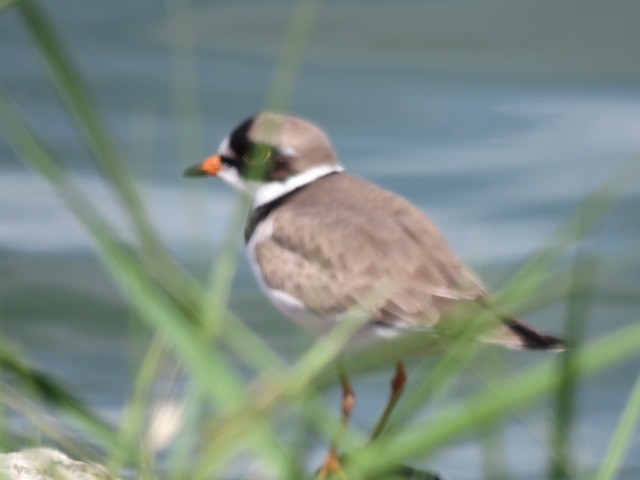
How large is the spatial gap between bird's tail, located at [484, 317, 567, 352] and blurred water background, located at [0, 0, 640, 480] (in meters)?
2.36

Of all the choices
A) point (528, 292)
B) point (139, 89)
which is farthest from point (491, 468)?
point (139, 89)

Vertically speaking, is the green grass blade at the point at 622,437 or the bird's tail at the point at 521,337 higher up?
the green grass blade at the point at 622,437

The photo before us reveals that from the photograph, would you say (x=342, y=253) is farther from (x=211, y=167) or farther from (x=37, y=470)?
(x=37, y=470)

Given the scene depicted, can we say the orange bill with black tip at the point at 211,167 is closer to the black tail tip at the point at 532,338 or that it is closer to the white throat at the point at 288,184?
the white throat at the point at 288,184

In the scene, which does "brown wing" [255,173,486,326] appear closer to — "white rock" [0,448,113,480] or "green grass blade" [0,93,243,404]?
"white rock" [0,448,113,480]

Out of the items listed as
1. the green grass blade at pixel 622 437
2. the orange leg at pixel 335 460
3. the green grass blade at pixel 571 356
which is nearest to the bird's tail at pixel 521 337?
the orange leg at pixel 335 460

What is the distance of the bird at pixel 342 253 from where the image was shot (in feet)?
15.6

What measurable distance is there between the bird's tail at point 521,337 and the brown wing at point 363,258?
0.54ft

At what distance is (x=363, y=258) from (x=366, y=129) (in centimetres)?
481

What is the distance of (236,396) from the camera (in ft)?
8.57

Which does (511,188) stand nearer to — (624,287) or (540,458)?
(624,287)

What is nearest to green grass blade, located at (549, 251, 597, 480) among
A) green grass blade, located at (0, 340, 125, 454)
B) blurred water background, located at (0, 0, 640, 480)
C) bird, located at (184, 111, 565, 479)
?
green grass blade, located at (0, 340, 125, 454)

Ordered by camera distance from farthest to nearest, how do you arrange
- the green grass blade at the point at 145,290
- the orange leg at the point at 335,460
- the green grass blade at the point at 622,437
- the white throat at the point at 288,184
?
the white throat at the point at 288,184
the orange leg at the point at 335,460
the green grass blade at the point at 622,437
the green grass blade at the point at 145,290

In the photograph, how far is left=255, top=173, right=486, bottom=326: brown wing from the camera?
4.79 meters
